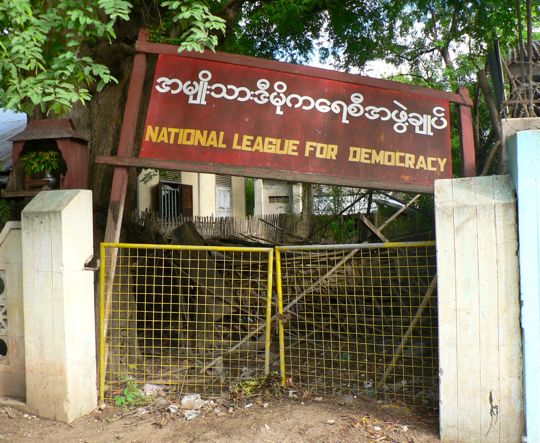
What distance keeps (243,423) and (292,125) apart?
9.47 feet

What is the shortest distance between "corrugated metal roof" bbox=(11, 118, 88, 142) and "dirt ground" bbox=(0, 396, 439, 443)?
105 inches

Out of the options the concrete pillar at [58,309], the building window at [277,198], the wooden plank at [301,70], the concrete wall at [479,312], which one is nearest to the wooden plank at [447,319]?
the concrete wall at [479,312]

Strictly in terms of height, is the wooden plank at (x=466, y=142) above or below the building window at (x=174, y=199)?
below

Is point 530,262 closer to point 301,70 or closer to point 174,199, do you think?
point 301,70

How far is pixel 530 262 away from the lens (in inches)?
159

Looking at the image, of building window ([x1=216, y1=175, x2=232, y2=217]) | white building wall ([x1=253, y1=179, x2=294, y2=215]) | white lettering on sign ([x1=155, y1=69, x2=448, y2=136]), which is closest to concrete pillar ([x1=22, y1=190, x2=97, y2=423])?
white lettering on sign ([x1=155, y1=69, x2=448, y2=136])

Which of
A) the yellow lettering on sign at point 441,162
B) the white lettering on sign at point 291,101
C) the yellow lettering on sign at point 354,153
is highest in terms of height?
the white lettering on sign at point 291,101

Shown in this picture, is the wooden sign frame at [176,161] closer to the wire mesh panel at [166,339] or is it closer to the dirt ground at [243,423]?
the wire mesh panel at [166,339]

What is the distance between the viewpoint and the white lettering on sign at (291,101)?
5516 millimetres

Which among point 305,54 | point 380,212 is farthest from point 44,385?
point 305,54

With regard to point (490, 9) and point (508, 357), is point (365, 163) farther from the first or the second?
point (490, 9)

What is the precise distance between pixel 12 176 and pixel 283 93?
3032 millimetres

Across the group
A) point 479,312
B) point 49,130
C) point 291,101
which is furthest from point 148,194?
Answer: point 479,312

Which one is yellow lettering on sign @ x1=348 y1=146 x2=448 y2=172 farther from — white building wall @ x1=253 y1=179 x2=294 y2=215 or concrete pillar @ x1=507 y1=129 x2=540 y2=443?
white building wall @ x1=253 y1=179 x2=294 y2=215
